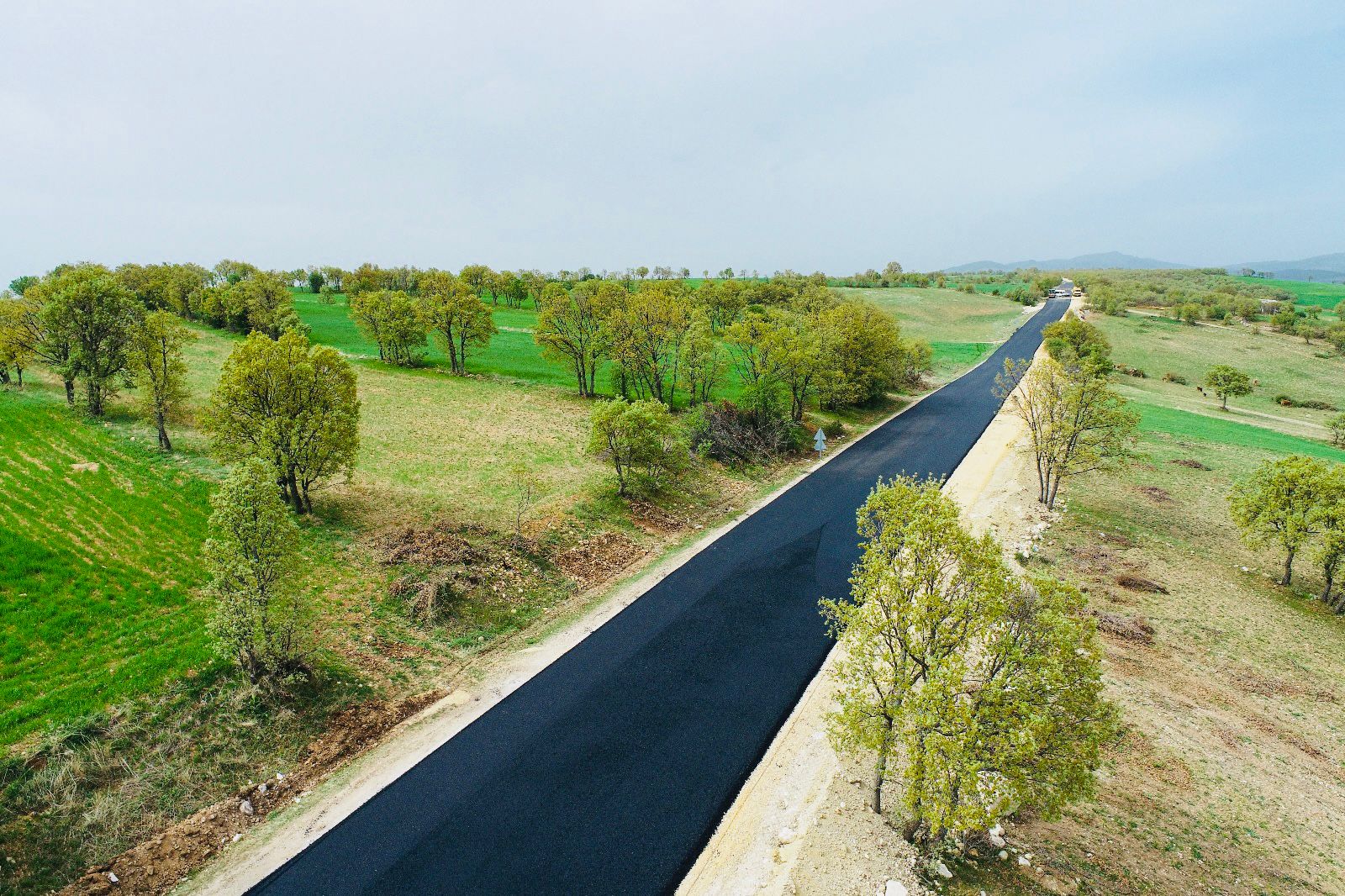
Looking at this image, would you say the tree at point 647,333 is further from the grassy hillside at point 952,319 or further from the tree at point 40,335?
the grassy hillside at point 952,319

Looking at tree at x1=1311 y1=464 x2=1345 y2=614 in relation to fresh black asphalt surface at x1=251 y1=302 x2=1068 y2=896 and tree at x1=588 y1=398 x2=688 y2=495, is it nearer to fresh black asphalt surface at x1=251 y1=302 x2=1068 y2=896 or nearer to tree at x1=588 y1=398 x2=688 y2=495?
fresh black asphalt surface at x1=251 y1=302 x2=1068 y2=896

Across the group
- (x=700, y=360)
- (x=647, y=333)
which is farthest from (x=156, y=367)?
(x=700, y=360)

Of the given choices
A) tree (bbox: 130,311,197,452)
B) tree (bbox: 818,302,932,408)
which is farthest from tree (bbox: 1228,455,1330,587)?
tree (bbox: 130,311,197,452)

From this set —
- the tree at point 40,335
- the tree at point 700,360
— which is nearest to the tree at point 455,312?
the tree at point 700,360

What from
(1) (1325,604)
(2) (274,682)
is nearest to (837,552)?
(1) (1325,604)

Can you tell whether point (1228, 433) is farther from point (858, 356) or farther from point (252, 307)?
point (252, 307)

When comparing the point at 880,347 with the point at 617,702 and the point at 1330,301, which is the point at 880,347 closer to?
the point at 617,702
